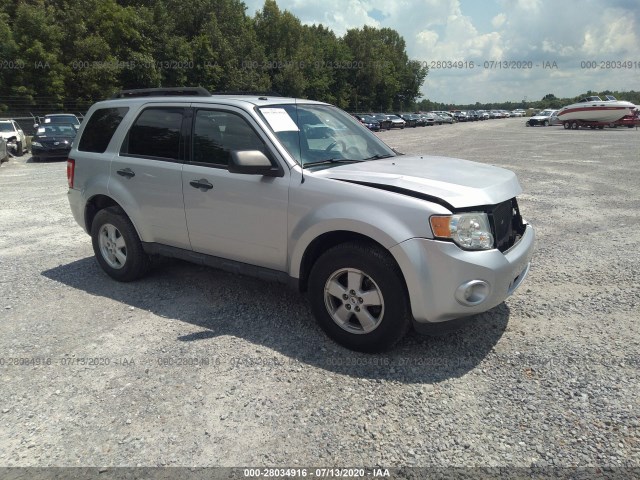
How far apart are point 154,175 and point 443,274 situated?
9.64 ft

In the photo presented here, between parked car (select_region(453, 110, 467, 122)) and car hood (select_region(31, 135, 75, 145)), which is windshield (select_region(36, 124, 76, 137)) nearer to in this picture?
car hood (select_region(31, 135, 75, 145))

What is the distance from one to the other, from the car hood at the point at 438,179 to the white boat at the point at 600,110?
34.3 m

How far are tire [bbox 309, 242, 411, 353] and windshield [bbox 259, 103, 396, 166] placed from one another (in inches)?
36.5

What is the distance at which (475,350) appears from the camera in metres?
3.61

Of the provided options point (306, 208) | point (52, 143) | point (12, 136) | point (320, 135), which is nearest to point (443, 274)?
point (306, 208)

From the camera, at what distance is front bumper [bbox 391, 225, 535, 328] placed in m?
3.13

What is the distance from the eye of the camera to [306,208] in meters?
3.63

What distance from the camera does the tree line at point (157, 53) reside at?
32625 millimetres

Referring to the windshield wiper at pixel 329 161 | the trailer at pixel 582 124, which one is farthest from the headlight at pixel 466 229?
the trailer at pixel 582 124

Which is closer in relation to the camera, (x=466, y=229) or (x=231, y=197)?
(x=466, y=229)

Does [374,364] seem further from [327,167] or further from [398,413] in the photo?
[327,167]

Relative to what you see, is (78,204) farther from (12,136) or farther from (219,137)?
(12,136)

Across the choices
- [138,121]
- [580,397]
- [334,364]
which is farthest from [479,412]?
[138,121]

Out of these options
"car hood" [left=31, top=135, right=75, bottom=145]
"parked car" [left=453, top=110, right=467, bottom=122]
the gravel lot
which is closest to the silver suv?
the gravel lot
